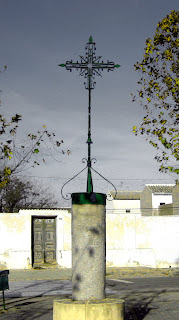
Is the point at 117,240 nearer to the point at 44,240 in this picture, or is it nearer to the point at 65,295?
the point at 44,240

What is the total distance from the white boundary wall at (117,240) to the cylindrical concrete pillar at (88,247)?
15.5 meters

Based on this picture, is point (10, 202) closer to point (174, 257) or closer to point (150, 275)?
point (174, 257)

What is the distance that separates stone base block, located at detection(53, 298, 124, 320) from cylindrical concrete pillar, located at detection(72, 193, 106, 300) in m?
0.33

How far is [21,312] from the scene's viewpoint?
428 inches

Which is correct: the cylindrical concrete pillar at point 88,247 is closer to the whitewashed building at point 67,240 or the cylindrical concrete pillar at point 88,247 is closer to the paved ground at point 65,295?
the paved ground at point 65,295

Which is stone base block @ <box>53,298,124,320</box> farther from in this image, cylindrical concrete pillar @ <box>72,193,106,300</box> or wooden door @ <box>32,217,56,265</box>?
wooden door @ <box>32,217,56,265</box>

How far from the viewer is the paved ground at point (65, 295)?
10484 millimetres

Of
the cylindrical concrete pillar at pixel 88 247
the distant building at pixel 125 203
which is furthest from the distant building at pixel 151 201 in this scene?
the cylindrical concrete pillar at pixel 88 247

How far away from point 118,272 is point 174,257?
14.0 ft

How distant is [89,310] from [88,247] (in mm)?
1087

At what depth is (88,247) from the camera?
845 cm

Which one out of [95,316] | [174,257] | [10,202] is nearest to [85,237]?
[95,316]

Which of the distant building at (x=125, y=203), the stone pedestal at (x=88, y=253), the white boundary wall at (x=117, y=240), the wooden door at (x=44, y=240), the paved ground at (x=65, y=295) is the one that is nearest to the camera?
the stone pedestal at (x=88, y=253)

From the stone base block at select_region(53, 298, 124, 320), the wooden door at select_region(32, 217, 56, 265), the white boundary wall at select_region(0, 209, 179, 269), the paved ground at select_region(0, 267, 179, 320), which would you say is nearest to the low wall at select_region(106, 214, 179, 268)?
the white boundary wall at select_region(0, 209, 179, 269)
